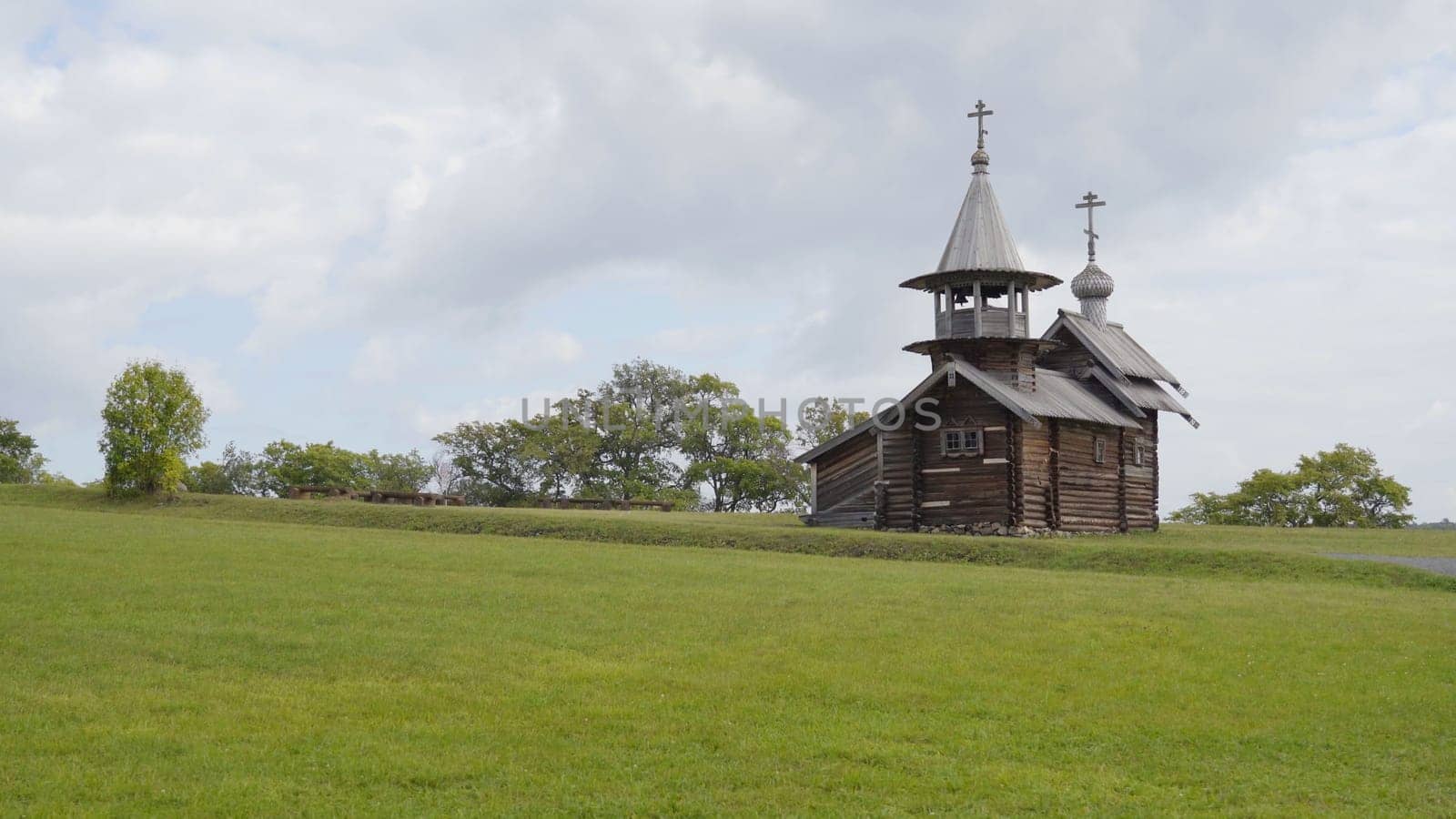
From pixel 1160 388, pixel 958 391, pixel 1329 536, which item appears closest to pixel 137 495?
pixel 958 391

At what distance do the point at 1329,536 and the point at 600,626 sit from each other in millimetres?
34632

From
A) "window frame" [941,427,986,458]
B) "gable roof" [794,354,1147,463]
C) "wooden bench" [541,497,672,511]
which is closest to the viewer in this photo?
"gable roof" [794,354,1147,463]

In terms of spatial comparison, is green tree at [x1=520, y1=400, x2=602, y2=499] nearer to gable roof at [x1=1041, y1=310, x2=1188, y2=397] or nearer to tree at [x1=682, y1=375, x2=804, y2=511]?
tree at [x1=682, y1=375, x2=804, y2=511]

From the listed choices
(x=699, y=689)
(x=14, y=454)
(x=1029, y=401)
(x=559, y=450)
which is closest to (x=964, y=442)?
(x=1029, y=401)

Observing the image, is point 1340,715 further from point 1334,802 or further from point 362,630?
point 362,630

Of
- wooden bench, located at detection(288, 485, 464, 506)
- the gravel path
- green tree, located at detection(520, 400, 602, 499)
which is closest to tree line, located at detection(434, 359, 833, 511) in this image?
green tree, located at detection(520, 400, 602, 499)

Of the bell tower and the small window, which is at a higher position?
the bell tower

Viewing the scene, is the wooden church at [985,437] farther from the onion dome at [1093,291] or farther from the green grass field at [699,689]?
the green grass field at [699,689]

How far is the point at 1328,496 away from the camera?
6619 centimetres

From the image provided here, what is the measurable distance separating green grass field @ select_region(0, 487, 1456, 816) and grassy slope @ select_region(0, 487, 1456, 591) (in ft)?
8.97

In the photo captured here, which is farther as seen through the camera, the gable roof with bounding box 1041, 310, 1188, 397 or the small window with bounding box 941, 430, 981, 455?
the gable roof with bounding box 1041, 310, 1188, 397

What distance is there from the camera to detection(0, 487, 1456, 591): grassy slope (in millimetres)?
29766

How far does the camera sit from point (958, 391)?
41.1 m

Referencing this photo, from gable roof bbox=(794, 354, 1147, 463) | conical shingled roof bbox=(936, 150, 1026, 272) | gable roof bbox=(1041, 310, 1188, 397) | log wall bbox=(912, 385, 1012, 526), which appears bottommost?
log wall bbox=(912, 385, 1012, 526)
